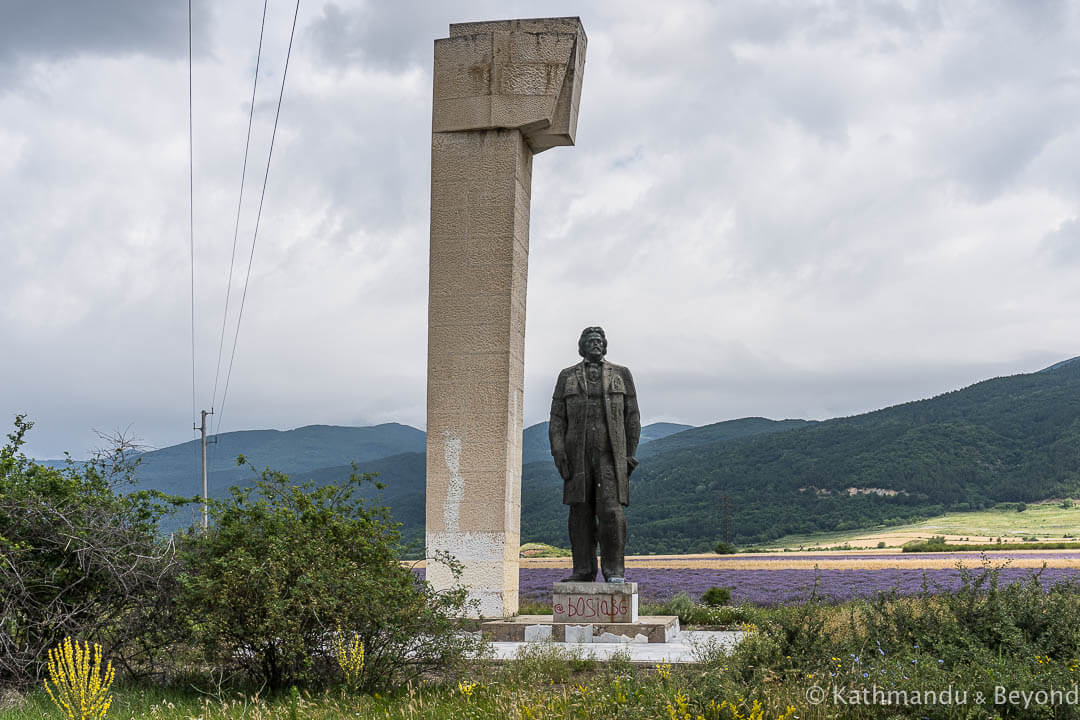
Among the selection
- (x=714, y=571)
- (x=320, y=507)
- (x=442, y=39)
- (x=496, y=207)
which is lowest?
(x=714, y=571)

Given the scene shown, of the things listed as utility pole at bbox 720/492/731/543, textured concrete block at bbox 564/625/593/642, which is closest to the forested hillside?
utility pole at bbox 720/492/731/543

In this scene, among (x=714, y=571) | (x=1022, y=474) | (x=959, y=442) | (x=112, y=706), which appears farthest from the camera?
(x=959, y=442)

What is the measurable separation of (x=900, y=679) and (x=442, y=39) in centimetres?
1006

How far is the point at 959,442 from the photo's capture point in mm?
78312

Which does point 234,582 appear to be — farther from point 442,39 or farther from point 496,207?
point 442,39

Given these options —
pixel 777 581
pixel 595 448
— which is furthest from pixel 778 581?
pixel 595 448

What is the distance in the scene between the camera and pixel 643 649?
10711 millimetres

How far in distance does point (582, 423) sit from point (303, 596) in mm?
4703

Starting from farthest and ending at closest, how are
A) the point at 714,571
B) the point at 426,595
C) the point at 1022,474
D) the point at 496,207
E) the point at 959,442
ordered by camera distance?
the point at 959,442, the point at 1022,474, the point at 714,571, the point at 496,207, the point at 426,595

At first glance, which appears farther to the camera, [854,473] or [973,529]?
[854,473]

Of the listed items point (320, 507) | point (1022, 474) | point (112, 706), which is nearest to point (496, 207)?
point (320, 507)

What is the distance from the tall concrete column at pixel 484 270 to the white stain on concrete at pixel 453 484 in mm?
12

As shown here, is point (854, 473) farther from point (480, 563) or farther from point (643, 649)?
point (643, 649)

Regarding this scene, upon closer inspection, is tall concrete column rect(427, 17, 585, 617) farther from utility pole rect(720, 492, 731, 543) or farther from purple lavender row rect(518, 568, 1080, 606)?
utility pole rect(720, 492, 731, 543)
